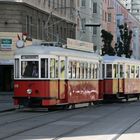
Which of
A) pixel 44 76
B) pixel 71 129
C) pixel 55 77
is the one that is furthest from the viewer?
pixel 55 77

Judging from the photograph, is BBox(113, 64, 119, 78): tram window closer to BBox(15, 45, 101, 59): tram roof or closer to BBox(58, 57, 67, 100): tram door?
BBox(15, 45, 101, 59): tram roof

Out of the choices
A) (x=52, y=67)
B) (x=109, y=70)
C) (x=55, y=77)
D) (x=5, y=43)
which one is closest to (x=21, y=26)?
(x=5, y=43)

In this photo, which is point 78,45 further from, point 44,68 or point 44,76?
point 44,76

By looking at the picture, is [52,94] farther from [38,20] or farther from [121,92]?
[38,20]

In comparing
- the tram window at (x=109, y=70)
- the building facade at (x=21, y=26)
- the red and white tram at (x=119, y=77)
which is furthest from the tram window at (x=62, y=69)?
the building facade at (x=21, y=26)

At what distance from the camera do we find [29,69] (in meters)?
27.8

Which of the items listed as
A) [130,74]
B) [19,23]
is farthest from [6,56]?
[130,74]

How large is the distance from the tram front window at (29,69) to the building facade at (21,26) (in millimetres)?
22243

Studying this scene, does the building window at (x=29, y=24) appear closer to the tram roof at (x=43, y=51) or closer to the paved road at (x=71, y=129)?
the tram roof at (x=43, y=51)

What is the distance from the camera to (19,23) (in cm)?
5484

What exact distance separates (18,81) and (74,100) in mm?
3582

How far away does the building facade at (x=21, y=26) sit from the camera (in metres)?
54.7

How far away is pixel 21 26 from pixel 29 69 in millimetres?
27664

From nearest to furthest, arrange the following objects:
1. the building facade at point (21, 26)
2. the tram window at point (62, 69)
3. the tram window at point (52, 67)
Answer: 1. the tram window at point (52, 67)
2. the tram window at point (62, 69)
3. the building facade at point (21, 26)
